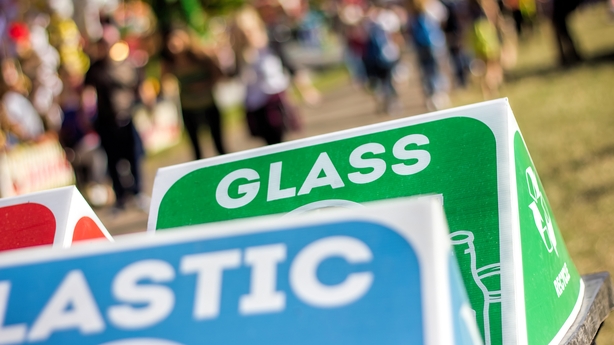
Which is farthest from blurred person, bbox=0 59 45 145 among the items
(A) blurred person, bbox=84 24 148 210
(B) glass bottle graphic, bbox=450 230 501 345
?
(B) glass bottle graphic, bbox=450 230 501 345

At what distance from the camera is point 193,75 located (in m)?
7.26

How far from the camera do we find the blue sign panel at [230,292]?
4.78ft

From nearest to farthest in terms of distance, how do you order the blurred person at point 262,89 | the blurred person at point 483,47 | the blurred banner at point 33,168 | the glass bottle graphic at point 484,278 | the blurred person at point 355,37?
the glass bottle graphic at point 484,278
the blurred person at point 262,89
the blurred banner at point 33,168
the blurred person at point 483,47
the blurred person at point 355,37

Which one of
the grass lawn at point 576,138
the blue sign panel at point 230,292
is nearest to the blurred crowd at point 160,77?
the grass lawn at point 576,138

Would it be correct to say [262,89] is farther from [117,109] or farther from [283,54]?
[283,54]

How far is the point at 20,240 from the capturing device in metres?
2.52

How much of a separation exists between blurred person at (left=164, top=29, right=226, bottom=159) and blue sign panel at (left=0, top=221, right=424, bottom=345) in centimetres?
569

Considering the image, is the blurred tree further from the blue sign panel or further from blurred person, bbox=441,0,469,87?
the blue sign panel

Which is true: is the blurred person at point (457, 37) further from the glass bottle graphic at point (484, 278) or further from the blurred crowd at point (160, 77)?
the glass bottle graphic at point (484, 278)

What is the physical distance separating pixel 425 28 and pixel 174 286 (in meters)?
8.87

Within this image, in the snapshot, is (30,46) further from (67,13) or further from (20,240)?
(20,240)

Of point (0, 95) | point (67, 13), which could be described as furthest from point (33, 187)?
point (67, 13)

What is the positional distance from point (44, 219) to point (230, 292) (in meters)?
1.22

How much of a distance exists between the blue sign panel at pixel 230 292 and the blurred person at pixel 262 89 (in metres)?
5.52
